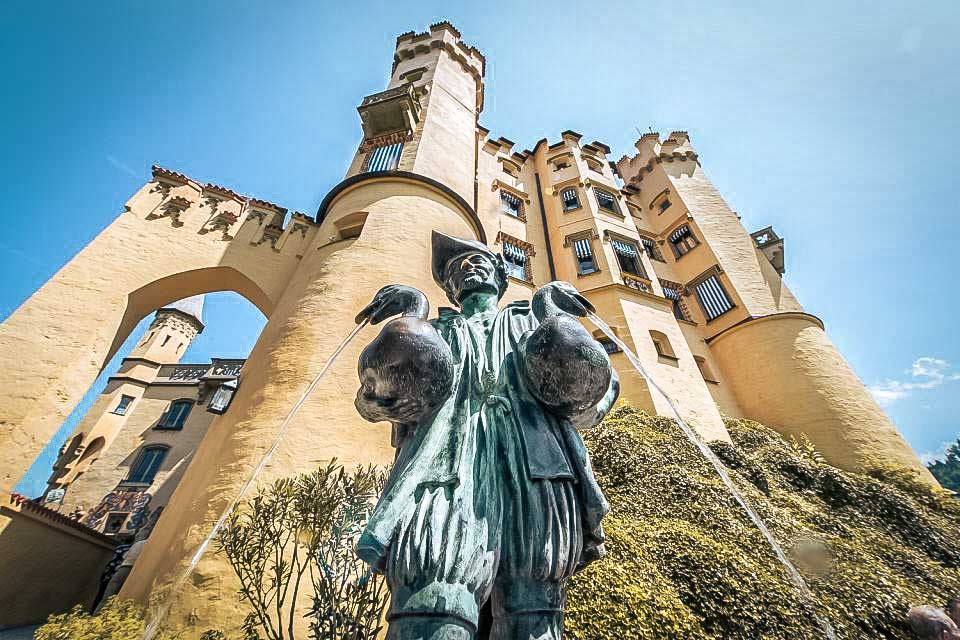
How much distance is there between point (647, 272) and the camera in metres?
15.2

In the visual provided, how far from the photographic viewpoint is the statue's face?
2.36 meters

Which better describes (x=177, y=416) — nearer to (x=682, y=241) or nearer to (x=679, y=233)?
(x=682, y=241)

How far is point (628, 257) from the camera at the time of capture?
15.8 metres

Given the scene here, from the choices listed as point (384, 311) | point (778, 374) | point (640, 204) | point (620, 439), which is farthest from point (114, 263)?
point (640, 204)

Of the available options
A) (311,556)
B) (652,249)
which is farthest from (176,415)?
(652,249)

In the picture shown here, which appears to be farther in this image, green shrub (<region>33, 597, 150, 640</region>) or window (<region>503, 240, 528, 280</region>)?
window (<region>503, 240, 528, 280</region>)

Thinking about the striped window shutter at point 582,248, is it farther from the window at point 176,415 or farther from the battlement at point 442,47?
the window at point 176,415

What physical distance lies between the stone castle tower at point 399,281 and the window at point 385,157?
11 cm

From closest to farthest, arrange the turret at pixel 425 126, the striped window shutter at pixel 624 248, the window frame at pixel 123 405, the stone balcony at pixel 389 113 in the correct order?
the turret at pixel 425 126 < the stone balcony at pixel 389 113 < the striped window shutter at pixel 624 248 < the window frame at pixel 123 405

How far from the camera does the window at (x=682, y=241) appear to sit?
58.9 feet

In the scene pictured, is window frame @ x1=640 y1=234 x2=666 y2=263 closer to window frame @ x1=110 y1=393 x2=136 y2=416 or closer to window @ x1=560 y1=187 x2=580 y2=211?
window @ x1=560 y1=187 x2=580 y2=211

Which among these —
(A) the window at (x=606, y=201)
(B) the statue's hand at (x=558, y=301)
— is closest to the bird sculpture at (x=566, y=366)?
(B) the statue's hand at (x=558, y=301)

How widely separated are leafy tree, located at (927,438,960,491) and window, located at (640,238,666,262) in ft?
145

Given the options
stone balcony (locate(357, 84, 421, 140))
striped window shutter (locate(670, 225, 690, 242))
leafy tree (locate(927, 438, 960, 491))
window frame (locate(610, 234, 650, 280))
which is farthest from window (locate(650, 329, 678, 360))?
leafy tree (locate(927, 438, 960, 491))
